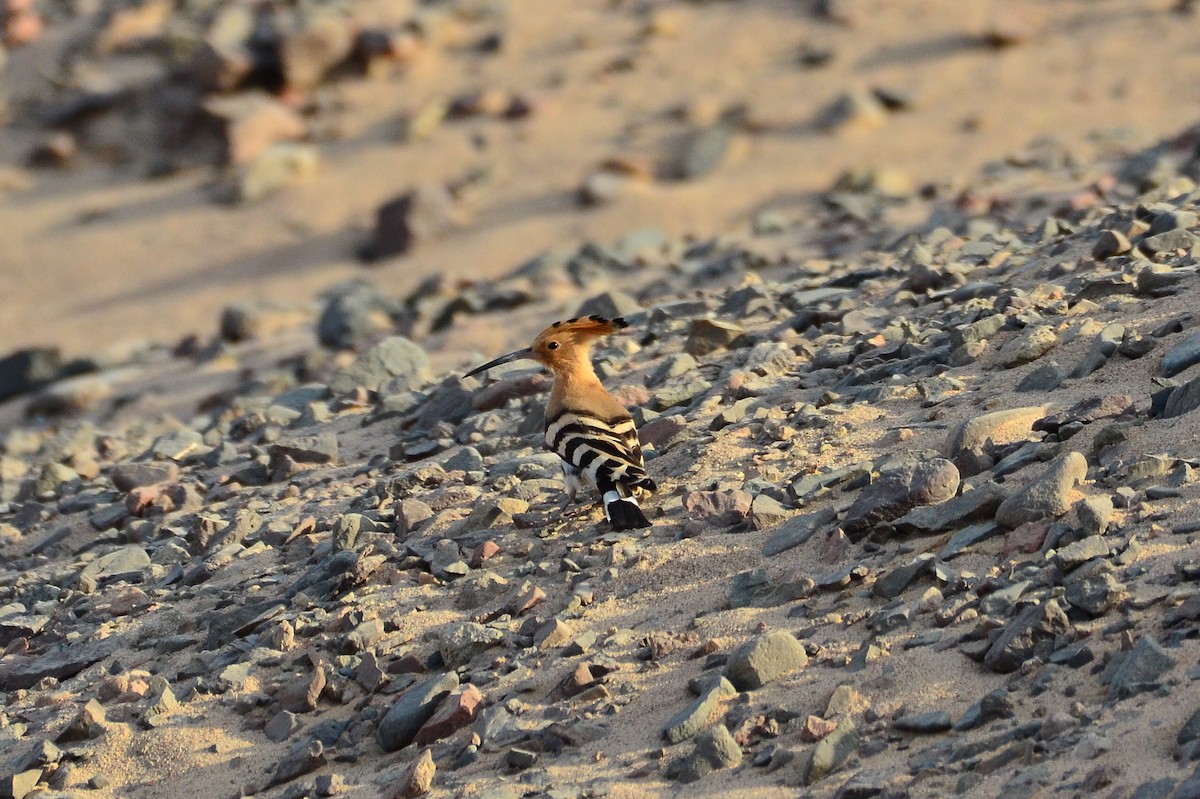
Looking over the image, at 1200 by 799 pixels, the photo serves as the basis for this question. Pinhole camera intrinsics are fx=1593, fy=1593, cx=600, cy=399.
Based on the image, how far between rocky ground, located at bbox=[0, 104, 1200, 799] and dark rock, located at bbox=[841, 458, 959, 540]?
10 mm

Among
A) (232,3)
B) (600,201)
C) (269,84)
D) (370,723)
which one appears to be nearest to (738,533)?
(370,723)

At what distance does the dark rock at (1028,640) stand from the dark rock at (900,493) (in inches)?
38.6

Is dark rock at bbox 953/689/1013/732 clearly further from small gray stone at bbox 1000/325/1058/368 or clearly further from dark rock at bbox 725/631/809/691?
small gray stone at bbox 1000/325/1058/368

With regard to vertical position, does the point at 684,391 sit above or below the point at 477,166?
above

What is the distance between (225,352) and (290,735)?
905cm

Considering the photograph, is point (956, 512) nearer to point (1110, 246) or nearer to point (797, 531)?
point (797, 531)

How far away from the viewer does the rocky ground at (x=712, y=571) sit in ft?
14.1

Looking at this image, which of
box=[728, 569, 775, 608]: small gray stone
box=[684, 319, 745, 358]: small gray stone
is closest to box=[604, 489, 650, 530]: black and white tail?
box=[728, 569, 775, 608]: small gray stone

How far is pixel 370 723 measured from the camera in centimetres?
511

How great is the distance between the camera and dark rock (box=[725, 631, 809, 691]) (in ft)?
15.2

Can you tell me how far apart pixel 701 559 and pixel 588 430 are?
0.83 meters

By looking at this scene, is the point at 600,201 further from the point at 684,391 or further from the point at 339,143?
the point at 684,391

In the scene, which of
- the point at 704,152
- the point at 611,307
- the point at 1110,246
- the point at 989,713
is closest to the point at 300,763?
the point at 989,713

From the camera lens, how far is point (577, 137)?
21.0 metres
